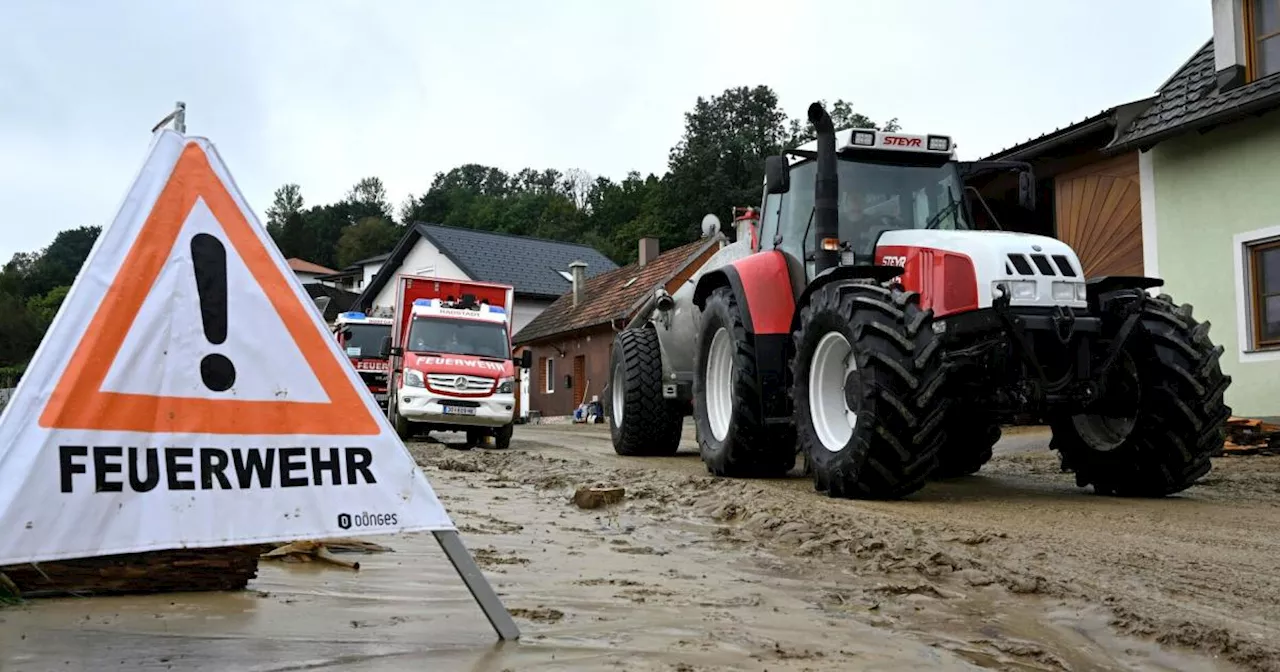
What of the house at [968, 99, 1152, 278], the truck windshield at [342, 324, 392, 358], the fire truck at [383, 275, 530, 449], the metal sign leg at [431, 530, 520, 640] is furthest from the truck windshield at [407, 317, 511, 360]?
the metal sign leg at [431, 530, 520, 640]

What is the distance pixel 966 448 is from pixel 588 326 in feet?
79.7

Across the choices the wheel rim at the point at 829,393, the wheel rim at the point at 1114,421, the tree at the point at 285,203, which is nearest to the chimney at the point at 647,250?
the wheel rim at the point at 829,393

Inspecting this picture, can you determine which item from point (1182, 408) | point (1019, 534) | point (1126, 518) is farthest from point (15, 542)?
point (1182, 408)

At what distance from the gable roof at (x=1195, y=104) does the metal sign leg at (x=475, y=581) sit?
417 inches

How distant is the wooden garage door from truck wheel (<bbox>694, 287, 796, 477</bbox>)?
268 inches

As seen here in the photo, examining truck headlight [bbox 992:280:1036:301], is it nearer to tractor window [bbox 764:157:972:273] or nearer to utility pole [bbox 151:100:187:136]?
tractor window [bbox 764:157:972:273]

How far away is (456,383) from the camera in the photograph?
1606 cm

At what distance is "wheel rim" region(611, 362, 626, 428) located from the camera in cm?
1234

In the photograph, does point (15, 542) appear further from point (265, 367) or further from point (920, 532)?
point (920, 532)

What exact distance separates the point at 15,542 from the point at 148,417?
1.53 feet

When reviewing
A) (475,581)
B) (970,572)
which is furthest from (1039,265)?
(475,581)

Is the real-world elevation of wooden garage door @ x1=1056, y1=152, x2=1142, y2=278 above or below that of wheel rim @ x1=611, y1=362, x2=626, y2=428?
above

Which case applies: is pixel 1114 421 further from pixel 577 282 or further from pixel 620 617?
pixel 577 282

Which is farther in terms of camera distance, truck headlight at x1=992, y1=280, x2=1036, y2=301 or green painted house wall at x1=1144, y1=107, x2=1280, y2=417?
green painted house wall at x1=1144, y1=107, x2=1280, y2=417
